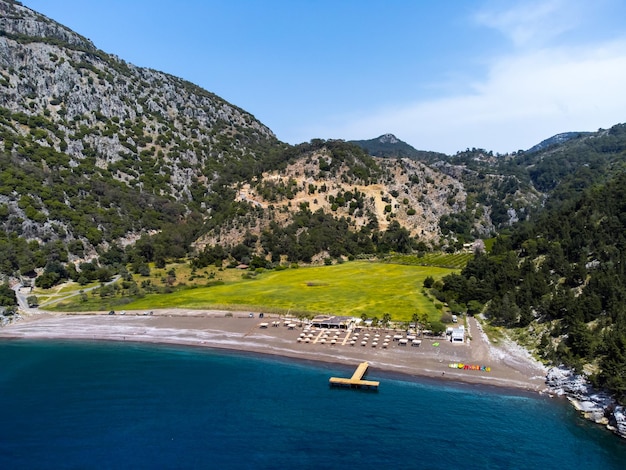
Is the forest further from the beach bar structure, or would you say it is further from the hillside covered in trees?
the beach bar structure

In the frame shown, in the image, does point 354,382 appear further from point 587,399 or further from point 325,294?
point 325,294

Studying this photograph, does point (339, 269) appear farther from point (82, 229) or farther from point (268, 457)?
point (268, 457)

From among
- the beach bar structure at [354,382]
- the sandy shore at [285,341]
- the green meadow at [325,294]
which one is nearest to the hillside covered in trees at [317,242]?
the sandy shore at [285,341]

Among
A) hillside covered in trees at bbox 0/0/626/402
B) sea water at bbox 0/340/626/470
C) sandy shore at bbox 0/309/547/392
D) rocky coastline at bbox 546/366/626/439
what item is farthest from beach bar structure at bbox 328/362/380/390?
hillside covered in trees at bbox 0/0/626/402

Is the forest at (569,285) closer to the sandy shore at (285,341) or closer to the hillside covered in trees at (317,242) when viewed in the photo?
the hillside covered in trees at (317,242)

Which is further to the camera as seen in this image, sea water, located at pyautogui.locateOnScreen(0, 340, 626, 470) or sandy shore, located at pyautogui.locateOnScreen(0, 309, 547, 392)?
sandy shore, located at pyautogui.locateOnScreen(0, 309, 547, 392)
